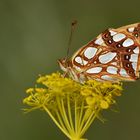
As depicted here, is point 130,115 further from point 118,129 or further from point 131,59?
point 131,59

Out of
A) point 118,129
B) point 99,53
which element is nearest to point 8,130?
point 118,129

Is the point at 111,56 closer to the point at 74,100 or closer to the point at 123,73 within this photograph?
the point at 123,73

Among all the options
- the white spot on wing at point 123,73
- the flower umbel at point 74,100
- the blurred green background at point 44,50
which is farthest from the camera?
the blurred green background at point 44,50

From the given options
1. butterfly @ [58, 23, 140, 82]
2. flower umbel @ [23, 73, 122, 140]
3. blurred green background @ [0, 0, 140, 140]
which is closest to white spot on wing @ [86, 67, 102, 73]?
butterfly @ [58, 23, 140, 82]

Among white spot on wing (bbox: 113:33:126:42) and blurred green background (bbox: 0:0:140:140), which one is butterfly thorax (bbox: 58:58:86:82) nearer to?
white spot on wing (bbox: 113:33:126:42)

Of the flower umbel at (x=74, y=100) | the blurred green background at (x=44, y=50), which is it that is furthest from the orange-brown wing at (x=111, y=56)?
the blurred green background at (x=44, y=50)

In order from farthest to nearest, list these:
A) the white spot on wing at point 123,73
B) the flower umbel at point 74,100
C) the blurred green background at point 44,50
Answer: the blurred green background at point 44,50 < the white spot on wing at point 123,73 < the flower umbel at point 74,100

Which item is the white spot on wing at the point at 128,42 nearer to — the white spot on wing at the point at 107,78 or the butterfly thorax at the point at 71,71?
the white spot on wing at the point at 107,78

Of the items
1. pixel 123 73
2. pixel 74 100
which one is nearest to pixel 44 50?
pixel 123 73

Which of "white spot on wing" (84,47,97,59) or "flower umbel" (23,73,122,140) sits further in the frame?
"white spot on wing" (84,47,97,59)
